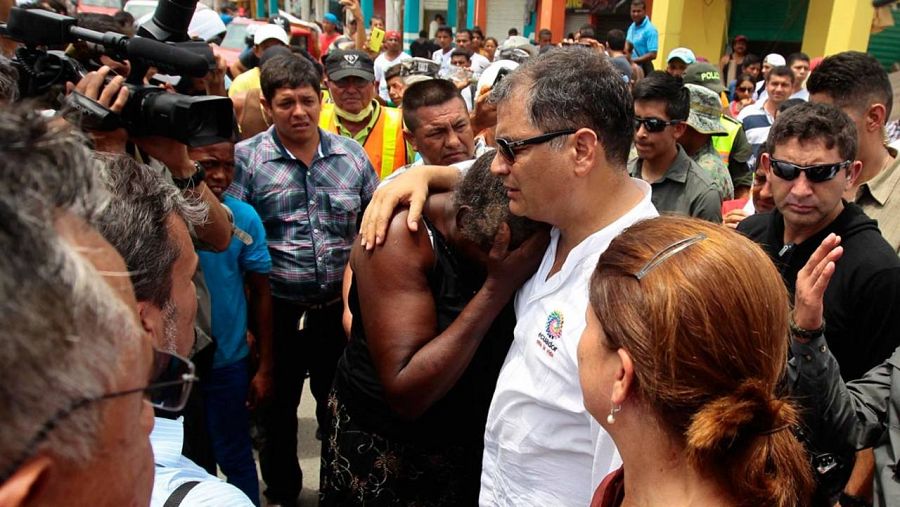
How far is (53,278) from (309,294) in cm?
260

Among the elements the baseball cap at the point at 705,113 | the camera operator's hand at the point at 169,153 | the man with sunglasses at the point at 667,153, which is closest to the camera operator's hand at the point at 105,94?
the camera operator's hand at the point at 169,153

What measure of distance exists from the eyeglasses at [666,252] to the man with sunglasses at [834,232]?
3.09 feet

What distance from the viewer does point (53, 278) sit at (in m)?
0.60

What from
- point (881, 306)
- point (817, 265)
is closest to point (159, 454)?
point (817, 265)

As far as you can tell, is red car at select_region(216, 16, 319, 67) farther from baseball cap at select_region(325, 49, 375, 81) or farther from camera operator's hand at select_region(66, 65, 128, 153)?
camera operator's hand at select_region(66, 65, 128, 153)

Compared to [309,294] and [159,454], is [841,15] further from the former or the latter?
[159,454]

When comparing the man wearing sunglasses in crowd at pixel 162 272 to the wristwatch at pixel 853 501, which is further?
the wristwatch at pixel 853 501

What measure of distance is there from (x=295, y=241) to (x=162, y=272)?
1.82 meters

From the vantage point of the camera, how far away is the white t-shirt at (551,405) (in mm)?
1543

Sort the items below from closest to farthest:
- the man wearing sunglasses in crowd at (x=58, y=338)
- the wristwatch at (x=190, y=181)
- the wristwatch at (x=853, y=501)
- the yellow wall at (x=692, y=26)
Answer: the man wearing sunglasses in crowd at (x=58, y=338) < the wristwatch at (x=853, y=501) < the wristwatch at (x=190, y=181) < the yellow wall at (x=692, y=26)

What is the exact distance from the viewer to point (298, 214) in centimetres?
319

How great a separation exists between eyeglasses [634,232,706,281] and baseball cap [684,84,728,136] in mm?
3169

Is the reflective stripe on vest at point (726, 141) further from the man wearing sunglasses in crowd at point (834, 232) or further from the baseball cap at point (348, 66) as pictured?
the baseball cap at point (348, 66)

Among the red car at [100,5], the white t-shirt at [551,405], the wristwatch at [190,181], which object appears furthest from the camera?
the red car at [100,5]
